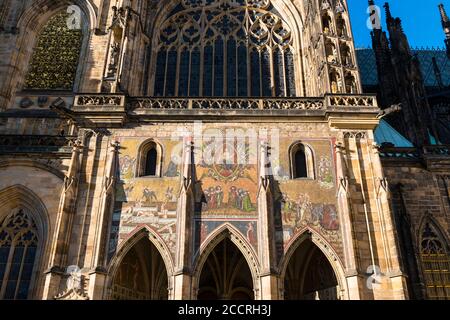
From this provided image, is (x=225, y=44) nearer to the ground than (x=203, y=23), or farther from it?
nearer to the ground

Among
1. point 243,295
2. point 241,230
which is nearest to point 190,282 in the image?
point 241,230

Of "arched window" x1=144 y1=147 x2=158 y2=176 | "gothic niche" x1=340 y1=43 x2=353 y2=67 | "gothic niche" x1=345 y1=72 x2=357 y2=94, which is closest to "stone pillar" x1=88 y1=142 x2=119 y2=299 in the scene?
"arched window" x1=144 y1=147 x2=158 y2=176

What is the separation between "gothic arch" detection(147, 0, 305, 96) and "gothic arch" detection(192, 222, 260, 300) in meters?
6.89

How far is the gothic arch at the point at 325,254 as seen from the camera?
11.1 meters

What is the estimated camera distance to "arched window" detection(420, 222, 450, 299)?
13789 millimetres

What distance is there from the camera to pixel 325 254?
37.7 feet

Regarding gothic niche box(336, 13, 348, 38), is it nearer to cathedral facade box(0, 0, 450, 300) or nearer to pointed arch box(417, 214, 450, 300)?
cathedral facade box(0, 0, 450, 300)

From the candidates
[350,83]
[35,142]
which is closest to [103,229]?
[35,142]

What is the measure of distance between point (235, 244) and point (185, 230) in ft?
4.70

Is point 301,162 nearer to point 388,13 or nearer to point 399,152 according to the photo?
Result: point 399,152

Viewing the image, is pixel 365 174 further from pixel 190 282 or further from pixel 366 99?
pixel 190 282

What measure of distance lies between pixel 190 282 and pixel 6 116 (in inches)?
399
